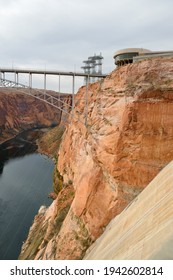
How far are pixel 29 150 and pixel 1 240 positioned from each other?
3988 centimetres

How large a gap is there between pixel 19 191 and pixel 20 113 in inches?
2739

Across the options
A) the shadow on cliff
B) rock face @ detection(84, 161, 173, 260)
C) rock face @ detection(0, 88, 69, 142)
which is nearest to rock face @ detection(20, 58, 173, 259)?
rock face @ detection(84, 161, 173, 260)

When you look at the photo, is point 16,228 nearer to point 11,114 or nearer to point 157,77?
point 157,77

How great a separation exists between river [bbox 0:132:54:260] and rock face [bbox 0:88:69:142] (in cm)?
2604

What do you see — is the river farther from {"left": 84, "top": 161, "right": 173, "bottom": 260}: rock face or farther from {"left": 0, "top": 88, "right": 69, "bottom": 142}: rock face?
{"left": 0, "top": 88, "right": 69, "bottom": 142}: rock face

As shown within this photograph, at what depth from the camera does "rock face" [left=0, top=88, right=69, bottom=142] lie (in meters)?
86.2

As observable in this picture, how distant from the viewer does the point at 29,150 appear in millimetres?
62531

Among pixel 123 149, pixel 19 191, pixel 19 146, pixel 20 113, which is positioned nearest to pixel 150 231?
pixel 123 149

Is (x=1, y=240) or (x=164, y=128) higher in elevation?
(x=164, y=128)

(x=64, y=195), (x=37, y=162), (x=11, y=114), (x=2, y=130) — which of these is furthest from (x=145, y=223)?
(x=11, y=114)

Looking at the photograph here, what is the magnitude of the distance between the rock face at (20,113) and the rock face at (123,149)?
225 feet

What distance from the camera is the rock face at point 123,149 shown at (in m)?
12.2

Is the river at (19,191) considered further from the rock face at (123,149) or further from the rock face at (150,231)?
the rock face at (150,231)

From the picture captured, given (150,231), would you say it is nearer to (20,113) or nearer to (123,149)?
(123,149)
